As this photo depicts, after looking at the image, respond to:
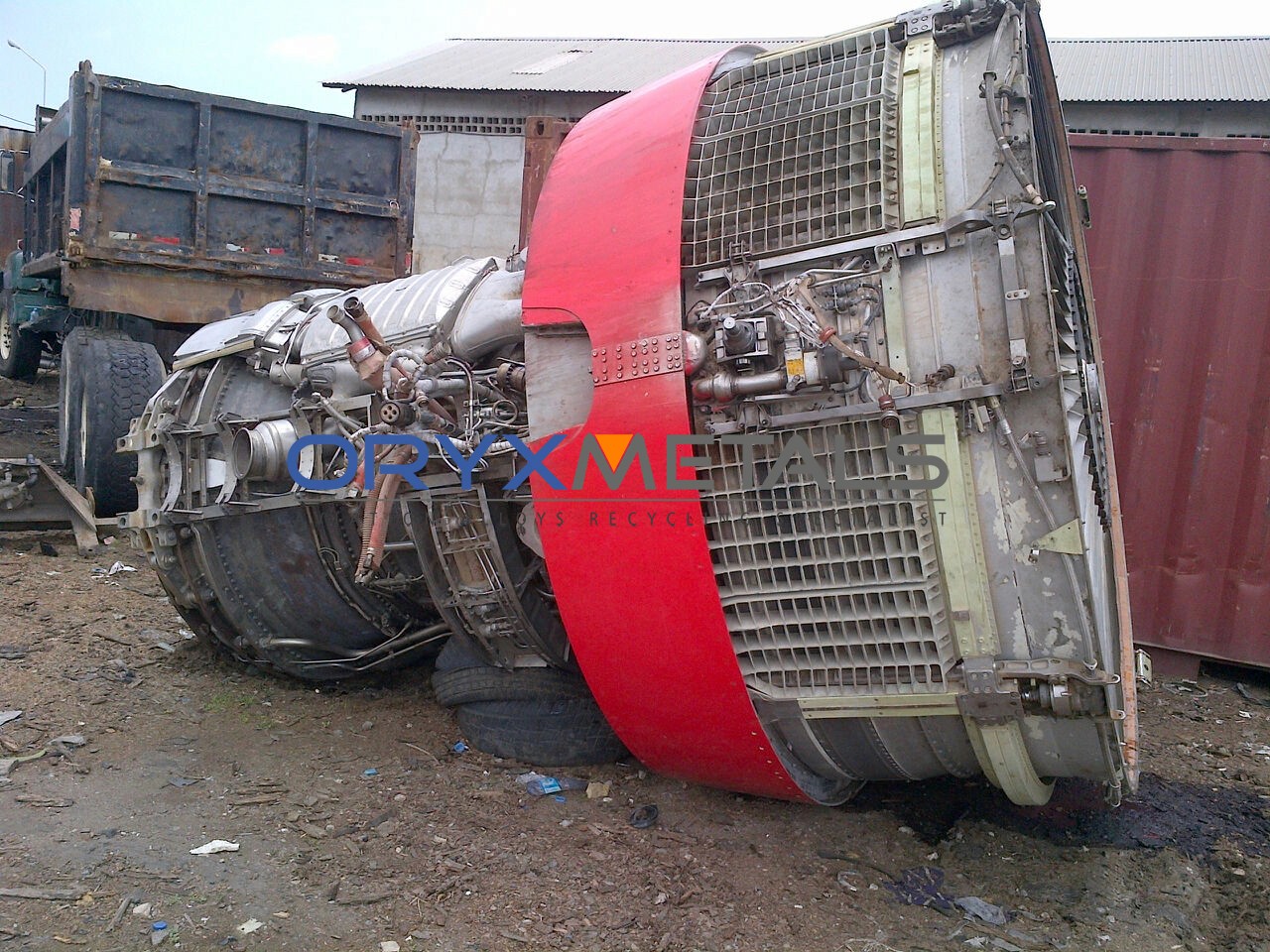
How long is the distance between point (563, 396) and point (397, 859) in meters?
1.49

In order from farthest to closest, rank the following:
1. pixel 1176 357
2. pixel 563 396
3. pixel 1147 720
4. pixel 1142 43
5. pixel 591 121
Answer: pixel 1142 43 → pixel 1176 357 → pixel 1147 720 → pixel 591 121 → pixel 563 396

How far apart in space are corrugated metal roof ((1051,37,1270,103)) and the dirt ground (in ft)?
26.0

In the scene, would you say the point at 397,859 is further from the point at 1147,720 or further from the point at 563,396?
the point at 1147,720

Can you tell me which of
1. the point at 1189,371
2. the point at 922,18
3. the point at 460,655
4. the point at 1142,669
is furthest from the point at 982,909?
the point at 1189,371

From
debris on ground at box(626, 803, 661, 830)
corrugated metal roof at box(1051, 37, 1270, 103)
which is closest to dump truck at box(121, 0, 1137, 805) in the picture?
debris on ground at box(626, 803, 661, 830)

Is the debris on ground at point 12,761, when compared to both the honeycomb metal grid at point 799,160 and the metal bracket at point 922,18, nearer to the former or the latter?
the honeycomb metal grid at point 799,160

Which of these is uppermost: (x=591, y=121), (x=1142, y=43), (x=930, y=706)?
(x=1142, y=43)

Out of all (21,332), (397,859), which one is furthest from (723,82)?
(21,332)

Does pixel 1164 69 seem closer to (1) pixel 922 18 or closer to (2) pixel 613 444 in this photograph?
(1) pixel 922 18

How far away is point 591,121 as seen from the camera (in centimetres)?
328

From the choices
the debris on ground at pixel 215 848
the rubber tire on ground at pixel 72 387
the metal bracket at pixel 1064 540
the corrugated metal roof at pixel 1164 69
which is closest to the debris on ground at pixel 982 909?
the metal bracket at pixel 1064 540

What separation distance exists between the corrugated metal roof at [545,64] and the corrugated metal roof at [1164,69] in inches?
137

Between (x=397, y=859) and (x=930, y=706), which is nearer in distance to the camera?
(x=930, y=706)

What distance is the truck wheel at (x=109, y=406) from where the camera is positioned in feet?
20.5
